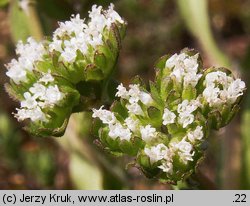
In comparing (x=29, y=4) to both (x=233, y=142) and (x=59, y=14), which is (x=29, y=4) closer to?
(x=59, y=14)

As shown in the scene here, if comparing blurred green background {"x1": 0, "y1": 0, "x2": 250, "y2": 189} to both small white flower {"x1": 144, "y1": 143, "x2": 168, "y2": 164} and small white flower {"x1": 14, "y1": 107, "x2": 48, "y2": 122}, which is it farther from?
small white flower {"x1": 14, "y1": 107, "x2": 48, "y2": 122}

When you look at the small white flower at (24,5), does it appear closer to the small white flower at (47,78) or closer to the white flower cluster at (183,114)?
the small white flower at (47,78)

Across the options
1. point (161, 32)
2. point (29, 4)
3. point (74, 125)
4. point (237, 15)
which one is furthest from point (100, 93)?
point (237, 15)

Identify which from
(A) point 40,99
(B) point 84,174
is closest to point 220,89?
(A) point 40,99

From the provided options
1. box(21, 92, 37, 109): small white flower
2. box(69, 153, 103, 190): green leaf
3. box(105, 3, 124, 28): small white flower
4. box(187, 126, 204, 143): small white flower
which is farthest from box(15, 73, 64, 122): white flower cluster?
box(69, 153, 103, 190): green leaf

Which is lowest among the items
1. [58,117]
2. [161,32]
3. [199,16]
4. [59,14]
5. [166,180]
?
[166,180]

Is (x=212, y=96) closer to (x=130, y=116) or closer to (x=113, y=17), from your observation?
(x=130, y=116)
